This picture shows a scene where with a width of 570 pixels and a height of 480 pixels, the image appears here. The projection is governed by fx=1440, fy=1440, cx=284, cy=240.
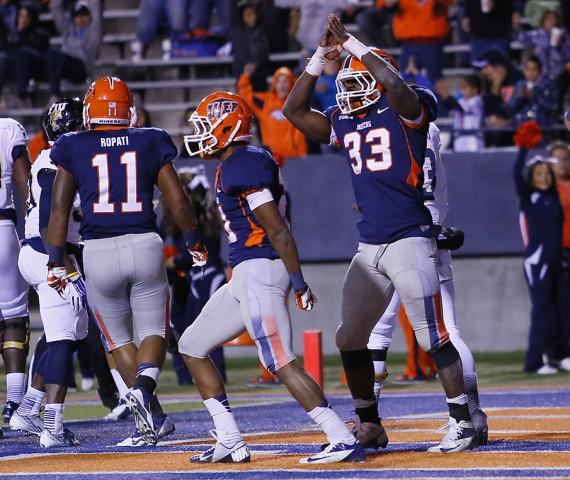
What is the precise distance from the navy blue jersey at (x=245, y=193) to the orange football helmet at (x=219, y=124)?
118mm

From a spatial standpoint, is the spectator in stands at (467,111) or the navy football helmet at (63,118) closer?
the navy football helmet at (63,118)

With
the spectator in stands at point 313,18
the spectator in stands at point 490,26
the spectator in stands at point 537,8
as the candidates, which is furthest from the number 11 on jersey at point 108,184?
the spectator in stands at point 537,8

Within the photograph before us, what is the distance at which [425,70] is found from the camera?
17000 millimetres

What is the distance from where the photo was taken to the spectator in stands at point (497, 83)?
1609 centimetres

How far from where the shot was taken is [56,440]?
823cm

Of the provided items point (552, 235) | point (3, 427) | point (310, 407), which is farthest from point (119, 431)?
point (552, 235)

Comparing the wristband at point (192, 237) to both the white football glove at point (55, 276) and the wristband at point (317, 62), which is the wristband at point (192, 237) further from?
the wristband at point (317, 62)

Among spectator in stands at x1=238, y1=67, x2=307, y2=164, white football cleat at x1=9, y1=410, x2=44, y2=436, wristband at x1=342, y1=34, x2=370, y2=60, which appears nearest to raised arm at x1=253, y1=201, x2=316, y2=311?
wristband at x1=342, y1=34, x2=370, y2=60

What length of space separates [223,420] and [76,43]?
1310 cm

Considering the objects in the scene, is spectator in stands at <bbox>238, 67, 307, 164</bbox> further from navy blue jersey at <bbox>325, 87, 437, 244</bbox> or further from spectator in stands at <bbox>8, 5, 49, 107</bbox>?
navy blue jersey at <bbox>325, 87, 437, 244</bbox>

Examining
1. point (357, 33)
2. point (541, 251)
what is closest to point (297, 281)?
point (541, 251)

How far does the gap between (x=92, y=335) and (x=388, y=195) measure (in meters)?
4.72

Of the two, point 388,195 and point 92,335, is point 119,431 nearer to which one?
point 92,335

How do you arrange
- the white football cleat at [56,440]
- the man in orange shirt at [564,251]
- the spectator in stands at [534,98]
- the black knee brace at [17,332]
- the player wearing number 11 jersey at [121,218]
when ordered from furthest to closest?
the spectator in stands at [534,98] < the man in orange shirt at [564,251] < the black knee brace at [17,332] < the white football cleat at [56,440] < the player wearing number 11 jersey at [121,218]
